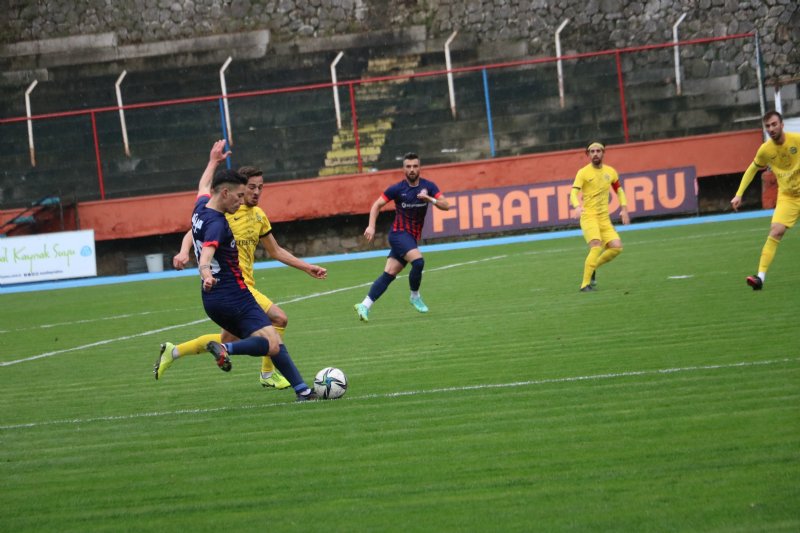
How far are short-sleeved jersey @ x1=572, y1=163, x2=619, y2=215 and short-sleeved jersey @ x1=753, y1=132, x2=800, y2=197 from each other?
2.65 meters

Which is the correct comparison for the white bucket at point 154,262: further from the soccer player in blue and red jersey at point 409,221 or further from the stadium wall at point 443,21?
the soccer player in blue and red jersey at point 409,221

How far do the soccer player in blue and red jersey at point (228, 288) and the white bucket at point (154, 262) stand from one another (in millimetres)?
20845

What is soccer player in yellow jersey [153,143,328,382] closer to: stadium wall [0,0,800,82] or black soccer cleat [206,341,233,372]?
black soccer cleat [206,341,233,372]

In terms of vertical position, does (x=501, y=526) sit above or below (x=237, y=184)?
below

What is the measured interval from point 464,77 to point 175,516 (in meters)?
25.7

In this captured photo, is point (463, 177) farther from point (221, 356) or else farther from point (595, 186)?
point (221, 356)

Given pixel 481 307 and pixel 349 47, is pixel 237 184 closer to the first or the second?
pixel 481 307

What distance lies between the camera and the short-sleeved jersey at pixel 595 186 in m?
15.9

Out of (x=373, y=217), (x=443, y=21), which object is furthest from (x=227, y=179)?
(x=443, y=21)

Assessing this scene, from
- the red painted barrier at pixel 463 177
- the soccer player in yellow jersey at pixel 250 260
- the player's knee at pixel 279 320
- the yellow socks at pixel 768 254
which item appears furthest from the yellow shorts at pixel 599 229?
the red painted barrier at pixel 463 177

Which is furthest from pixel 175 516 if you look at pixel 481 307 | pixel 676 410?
pixel 481 307

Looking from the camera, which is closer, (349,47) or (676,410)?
(676,410)

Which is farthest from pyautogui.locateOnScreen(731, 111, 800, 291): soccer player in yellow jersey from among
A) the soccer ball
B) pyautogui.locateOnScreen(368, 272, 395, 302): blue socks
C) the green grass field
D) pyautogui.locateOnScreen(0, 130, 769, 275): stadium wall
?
pyautogui.locateOnScreen(0, 130, 769, 275): stadium wall

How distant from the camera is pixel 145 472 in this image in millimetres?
6367
